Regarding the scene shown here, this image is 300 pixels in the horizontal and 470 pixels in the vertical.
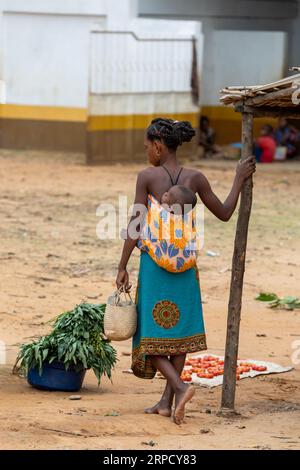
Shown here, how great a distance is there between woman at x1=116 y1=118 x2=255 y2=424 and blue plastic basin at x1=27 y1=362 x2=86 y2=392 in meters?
0.85

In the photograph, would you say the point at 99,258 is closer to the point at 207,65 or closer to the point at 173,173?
the point at 173,173

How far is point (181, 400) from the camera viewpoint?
20.4 feet

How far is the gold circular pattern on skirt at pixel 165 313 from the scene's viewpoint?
636 cm

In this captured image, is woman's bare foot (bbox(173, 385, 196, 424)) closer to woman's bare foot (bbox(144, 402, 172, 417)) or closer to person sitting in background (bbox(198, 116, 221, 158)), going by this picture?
woman's bare foot (bbox(144, 402, 172, 417))

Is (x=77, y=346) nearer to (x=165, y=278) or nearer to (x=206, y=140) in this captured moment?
(x=165, y=278)

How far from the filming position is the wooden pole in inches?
265

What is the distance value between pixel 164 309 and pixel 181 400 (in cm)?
52

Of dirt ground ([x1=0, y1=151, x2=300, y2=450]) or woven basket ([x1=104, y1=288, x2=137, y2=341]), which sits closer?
dirt ground ([x1=0, y1=151, x2=300, y2=450])

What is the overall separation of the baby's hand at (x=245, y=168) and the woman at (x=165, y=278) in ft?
0.68

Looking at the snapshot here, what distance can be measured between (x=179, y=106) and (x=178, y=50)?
3.13ft

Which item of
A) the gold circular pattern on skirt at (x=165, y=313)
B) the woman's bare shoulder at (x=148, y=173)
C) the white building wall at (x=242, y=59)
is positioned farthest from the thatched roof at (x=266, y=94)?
the white building wall at (x=242, y=59)

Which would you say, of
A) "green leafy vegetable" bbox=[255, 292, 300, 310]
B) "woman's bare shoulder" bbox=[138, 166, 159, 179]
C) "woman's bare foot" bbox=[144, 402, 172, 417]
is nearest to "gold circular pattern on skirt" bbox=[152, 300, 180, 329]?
"woman's bare foot" bbox=[144, 402, 172, 417]

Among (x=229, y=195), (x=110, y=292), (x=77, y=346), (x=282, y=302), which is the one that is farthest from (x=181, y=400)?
(x=110, y=292)

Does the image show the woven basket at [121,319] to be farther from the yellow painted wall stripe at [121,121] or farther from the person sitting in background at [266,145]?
the person sitting in background at [266,145]
